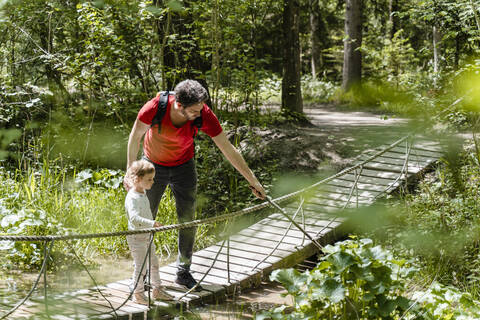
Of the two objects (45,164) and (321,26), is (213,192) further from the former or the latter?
(321,26)

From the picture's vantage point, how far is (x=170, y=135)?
3.82m

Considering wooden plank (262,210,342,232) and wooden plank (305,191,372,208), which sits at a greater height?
wooden plank (305,191,372,208)

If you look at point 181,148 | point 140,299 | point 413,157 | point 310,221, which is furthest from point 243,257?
point 413,157

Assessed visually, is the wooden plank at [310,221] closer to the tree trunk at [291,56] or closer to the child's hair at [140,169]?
the child's hair at [140,169]

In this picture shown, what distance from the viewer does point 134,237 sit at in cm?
375

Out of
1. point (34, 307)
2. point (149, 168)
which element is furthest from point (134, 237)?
point (34, 307)

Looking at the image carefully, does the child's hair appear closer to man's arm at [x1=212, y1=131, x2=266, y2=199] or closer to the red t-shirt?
the red t-shirt

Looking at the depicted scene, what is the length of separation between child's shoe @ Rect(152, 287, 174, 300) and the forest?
3.48 feet

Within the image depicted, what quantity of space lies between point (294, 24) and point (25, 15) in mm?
4608

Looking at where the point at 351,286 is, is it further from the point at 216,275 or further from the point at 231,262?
the point at 231,262

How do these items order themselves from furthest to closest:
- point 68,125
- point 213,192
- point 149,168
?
1. point 68,125
2. point 213,192
3. point 149,168

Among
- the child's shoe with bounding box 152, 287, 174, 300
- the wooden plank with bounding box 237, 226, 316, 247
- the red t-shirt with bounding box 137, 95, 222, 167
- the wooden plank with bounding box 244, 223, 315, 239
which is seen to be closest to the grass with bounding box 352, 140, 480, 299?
the wooden plank with bounding box 244, 223, 315, 239

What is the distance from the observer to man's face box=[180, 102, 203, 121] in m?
3.49

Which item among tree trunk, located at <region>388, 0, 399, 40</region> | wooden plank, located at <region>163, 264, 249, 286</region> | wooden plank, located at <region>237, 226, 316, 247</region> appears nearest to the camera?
wooden plank, located at <region>163, 264, 249, 286</region>
